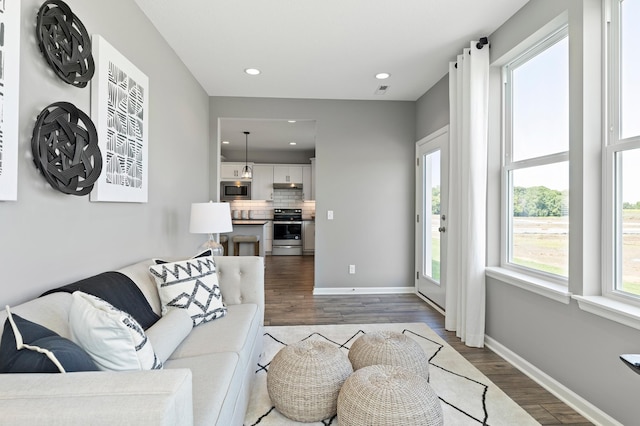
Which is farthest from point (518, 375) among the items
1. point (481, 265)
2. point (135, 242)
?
point (135, 242)

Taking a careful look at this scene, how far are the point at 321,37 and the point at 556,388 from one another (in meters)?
3.11

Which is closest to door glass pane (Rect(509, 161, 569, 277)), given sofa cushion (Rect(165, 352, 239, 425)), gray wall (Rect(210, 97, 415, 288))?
gray wall (Rect(210, 97, 415, 288))

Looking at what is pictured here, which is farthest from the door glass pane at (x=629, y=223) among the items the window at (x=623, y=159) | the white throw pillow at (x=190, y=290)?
the white throw pillow at (x=190, y=290)

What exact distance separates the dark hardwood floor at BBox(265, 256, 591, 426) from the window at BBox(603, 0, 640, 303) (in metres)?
0.76

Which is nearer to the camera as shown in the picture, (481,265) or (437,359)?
(437,359)

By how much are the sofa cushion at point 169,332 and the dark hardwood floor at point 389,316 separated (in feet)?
5.49

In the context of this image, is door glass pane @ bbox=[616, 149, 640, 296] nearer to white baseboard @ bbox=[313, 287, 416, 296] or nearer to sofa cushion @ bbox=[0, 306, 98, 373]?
sofa cushion @ bbox=[0, 306, 98, 373]

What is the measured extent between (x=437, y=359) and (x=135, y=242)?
243 centimetres

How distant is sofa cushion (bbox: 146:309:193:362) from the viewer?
4.77ft

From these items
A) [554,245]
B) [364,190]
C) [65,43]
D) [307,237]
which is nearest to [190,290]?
[65,43]

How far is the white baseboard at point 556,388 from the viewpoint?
176 cm

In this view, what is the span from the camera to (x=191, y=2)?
236cm

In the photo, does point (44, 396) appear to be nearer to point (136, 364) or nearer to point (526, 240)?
point (136, 364)

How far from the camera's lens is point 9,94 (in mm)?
1298
